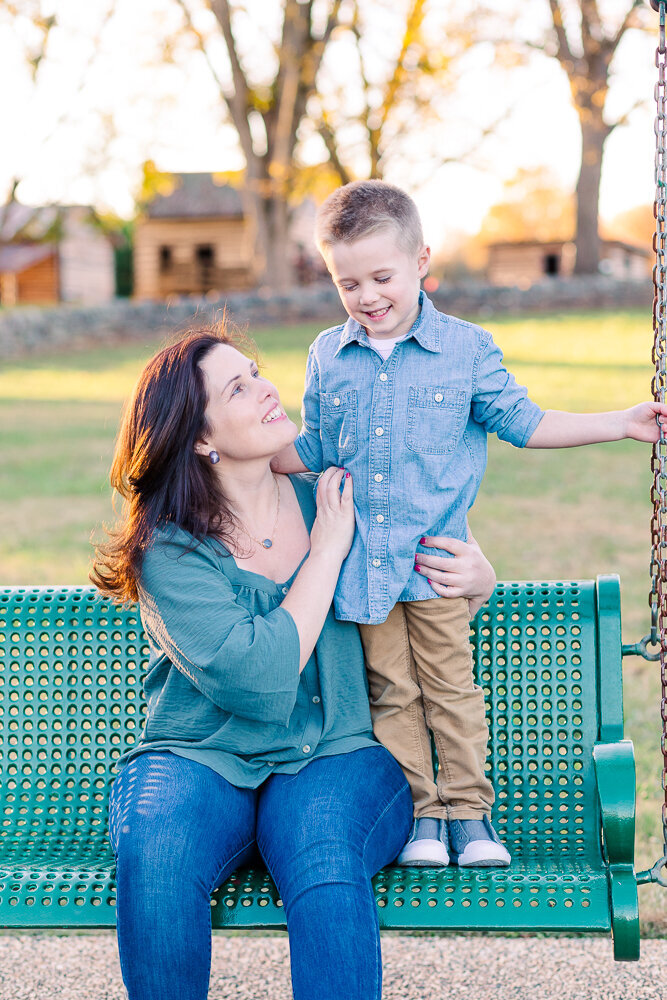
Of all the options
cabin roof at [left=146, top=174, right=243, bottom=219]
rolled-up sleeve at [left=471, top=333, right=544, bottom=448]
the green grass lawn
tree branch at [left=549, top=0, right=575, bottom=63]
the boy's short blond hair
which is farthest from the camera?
cabin roof at [left=146, top=174, right=243, bottom=219]

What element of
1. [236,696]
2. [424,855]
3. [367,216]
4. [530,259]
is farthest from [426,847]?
[530,259]

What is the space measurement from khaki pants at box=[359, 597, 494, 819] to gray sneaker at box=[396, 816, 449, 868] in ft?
0.10

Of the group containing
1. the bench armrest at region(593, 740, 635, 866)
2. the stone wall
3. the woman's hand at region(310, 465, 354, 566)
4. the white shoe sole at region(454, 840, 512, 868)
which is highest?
the stone wall

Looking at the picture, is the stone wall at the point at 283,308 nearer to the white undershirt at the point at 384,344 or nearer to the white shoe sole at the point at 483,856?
the white undershirt at the point at 384,344

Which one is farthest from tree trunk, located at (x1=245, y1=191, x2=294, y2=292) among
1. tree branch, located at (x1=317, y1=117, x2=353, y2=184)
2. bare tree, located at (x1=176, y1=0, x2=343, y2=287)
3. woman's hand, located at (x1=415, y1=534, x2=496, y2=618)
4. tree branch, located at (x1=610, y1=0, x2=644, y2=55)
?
woman's hand, located at (x1=415, y1=534, x2=496, y2=618)

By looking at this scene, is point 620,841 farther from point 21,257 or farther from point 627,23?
point 21,257

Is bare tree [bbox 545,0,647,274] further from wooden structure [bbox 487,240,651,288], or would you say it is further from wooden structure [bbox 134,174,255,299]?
wooden structure [bbox 487,240,651,288]

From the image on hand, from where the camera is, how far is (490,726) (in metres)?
2.97

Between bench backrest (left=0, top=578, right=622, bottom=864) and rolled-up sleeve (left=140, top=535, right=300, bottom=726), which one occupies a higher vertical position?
rolled-up sleeve (left=140, top=535, right=300, bottom=726)

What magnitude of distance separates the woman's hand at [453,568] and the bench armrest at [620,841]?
0.49 metres

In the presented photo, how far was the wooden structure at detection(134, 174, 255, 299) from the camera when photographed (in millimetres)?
39250

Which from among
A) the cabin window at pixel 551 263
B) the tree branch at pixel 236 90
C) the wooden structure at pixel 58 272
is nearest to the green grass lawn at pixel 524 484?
the tree branch at pixel 236 90

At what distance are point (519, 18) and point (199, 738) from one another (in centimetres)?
2249

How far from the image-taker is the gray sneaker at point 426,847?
8.49ft
